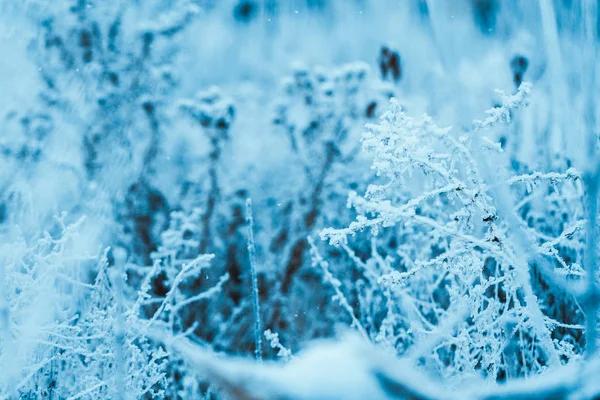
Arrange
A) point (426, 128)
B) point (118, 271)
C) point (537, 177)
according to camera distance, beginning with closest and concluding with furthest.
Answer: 1. point (118, 271)
2. point (537, 177)
3. point (426, 128)

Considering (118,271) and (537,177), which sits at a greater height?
(537,177)

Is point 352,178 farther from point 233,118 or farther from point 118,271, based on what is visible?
point 118,271

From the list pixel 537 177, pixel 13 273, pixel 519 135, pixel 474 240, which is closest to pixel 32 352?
pixel 13 273

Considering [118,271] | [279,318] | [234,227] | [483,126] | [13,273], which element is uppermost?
[234,227]

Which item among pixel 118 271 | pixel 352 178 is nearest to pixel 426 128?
pixel 118 271

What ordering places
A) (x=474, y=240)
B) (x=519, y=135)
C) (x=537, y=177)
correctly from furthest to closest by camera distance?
(x=519, y=135) < (x=537, y=177) < (x=474, y=240)

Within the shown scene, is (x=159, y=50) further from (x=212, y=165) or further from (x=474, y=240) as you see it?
(x=474, y=240)

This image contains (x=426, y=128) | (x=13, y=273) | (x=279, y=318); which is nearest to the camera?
(x=426, y=128)

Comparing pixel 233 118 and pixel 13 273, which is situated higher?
pixel 233 118

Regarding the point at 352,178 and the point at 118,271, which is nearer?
the point at 118,271
